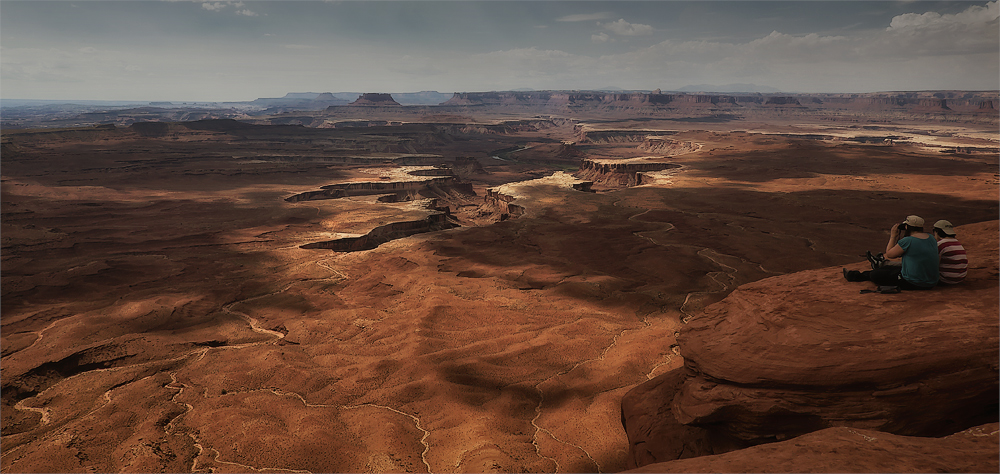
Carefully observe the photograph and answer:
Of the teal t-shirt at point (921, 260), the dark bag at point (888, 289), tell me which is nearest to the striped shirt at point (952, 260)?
the teal t-shirt at point (921, 260)

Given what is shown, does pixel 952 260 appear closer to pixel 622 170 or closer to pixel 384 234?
pixel 384 234

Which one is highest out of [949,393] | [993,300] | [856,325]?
[993,300]

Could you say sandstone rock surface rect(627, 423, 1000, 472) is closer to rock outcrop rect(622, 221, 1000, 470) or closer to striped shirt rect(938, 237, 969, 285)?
rock outcrop rect(622, 221, 1000, 470)

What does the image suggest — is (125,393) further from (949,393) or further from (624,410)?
(949,393)

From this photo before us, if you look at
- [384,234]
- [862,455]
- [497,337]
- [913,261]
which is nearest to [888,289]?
[913,261]

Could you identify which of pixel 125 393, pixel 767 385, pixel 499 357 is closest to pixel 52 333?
pixel 125 393

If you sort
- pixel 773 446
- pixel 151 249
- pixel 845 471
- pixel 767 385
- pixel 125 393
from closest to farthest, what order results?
pixel 845 471 → pixel 773 446 → pixel 767 385 → pixel 125 393 → pixel 151 249

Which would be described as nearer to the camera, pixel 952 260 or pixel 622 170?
pixel 952 260
